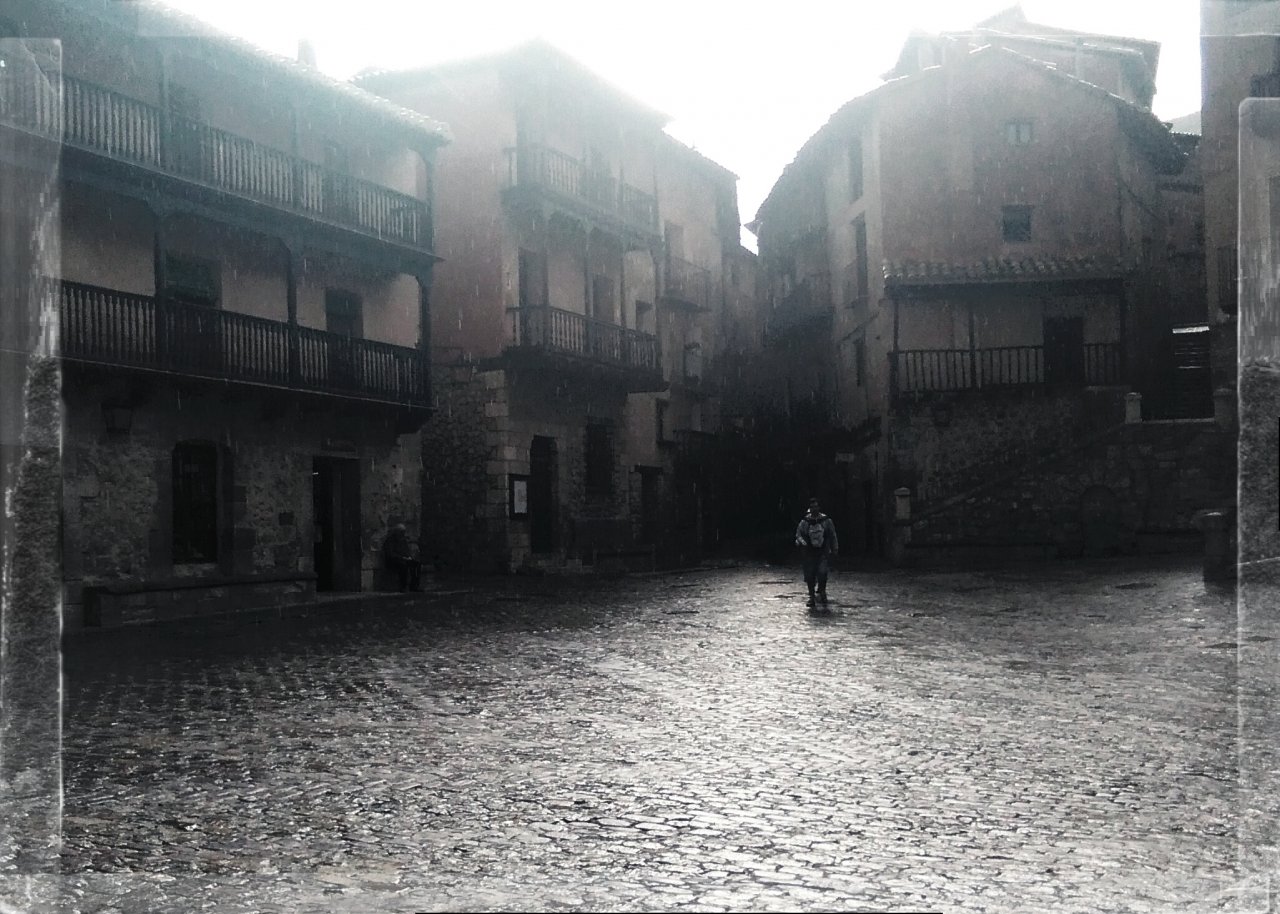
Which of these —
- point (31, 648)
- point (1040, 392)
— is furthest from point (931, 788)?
point (1040, 392)

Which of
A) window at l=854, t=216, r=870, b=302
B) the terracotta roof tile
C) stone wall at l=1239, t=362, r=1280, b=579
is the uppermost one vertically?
window at l=854, t=216, r=870, b=302

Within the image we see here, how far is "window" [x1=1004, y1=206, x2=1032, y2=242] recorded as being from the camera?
106ft

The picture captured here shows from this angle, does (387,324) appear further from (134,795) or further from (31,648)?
(134,795)

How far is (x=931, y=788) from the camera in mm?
7047

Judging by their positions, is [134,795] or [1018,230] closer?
[134,795]

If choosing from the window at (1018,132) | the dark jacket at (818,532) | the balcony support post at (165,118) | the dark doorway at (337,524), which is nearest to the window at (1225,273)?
the window at (1018,132)

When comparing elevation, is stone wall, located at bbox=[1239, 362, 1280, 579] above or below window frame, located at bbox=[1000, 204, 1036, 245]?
below

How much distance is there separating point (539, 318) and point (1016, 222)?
1302 centimetres

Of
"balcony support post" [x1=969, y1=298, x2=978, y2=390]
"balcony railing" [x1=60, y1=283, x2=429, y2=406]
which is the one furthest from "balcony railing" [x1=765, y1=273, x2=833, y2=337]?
"balcony railing" [x1=60, y1=283, x2=429, y2=406]

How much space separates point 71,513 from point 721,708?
10996 mm

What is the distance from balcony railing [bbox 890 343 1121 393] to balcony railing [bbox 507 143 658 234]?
24.1ft

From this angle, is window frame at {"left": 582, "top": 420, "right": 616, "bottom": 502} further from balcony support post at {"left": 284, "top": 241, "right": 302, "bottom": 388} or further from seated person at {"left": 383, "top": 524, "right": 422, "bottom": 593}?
balcony support post at {"left": 284, "top": 241, "right": 302, "bottom": 388}

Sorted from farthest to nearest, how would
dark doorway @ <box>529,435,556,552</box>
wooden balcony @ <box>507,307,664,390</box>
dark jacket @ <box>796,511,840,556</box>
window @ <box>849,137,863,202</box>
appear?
window @ <box>849,137,863,202</box>
dark doorway @ <box>529,435,556,552</box>
wooden balcony @ <box>507,307,664,390</box>
dark jacket @ <box>796,511,840,556</box>

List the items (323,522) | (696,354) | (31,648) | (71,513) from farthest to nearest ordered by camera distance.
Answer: (696,354), (323,522), (71,513), (31,648)
